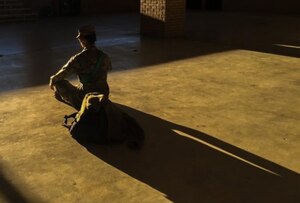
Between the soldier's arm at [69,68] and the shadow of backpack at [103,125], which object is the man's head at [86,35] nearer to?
the soldier's arm at [69,68]

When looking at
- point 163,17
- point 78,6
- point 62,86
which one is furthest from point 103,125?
point 78,6

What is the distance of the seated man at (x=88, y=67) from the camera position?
4.89m

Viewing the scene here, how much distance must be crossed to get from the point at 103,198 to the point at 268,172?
4.97 ft

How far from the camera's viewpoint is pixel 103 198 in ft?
12.0

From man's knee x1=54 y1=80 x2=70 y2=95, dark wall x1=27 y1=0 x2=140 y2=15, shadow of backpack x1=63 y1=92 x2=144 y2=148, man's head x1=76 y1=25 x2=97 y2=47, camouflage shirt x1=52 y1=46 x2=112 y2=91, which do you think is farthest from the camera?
dark wall x1=27 y1=0 x2=140 y2=15

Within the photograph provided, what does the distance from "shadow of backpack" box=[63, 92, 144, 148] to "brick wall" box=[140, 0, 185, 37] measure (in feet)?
24.9

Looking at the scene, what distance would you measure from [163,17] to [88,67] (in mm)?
7273

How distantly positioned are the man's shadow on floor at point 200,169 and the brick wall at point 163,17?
7.27 meters

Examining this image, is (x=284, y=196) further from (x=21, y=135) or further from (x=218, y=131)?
(x=21, y=135)

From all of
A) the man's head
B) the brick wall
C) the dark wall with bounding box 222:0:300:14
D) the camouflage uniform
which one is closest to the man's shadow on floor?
the camouflage uniform

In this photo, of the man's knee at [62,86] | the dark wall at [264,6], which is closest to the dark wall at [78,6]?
the dark wall at [264,6]

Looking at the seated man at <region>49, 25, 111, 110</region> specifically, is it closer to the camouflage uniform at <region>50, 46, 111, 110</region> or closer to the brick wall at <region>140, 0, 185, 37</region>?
the camouflage uniform at <region>50, 46, 111, 110</region>

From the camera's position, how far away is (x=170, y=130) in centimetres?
523

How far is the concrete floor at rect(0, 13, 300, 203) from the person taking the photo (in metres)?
3.87
